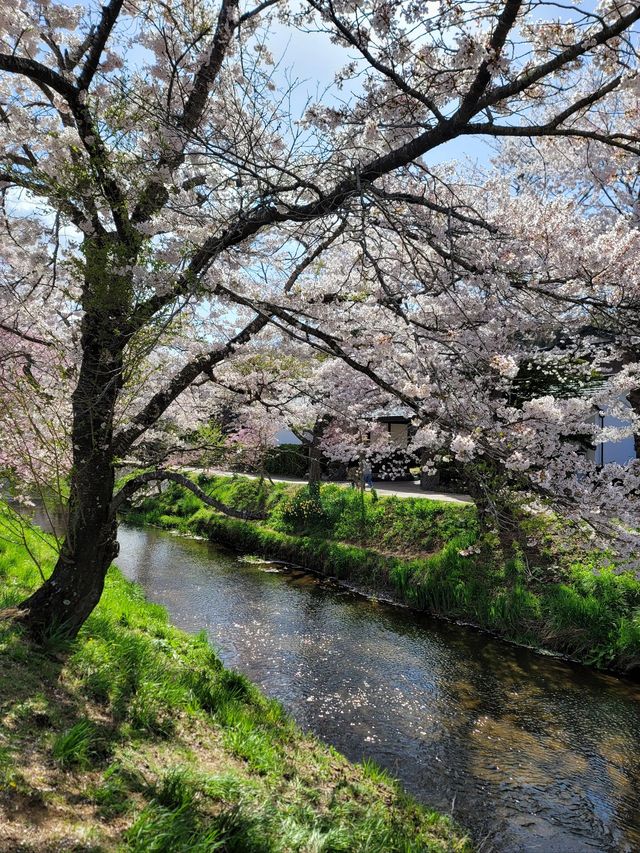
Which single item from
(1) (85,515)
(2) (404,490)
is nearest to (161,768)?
(1) (85,515)

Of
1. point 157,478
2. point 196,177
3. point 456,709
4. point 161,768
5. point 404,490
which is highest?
point 196,177

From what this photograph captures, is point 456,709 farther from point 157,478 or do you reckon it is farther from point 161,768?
point 157,478

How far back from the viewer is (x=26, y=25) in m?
4.68

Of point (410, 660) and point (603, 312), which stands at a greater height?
point (603, 312)

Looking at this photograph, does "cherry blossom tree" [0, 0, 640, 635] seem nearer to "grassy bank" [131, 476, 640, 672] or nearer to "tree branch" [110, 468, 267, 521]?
"tree branch" [110, 468, 267, 521]

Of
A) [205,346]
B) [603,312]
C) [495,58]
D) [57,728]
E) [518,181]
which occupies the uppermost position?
[518,181]

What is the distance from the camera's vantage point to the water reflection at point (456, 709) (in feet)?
16.1

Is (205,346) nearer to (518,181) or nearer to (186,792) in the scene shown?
(186,792)

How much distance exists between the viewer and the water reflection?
4910mm

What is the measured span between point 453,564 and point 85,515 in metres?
8.04

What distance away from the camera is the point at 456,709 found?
675 centimetres

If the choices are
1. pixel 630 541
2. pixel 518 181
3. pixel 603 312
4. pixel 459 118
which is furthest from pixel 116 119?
pixel 518 181

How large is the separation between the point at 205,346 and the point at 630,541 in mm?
4816

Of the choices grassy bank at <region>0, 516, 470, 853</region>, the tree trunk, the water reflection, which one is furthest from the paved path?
the tree trunk
